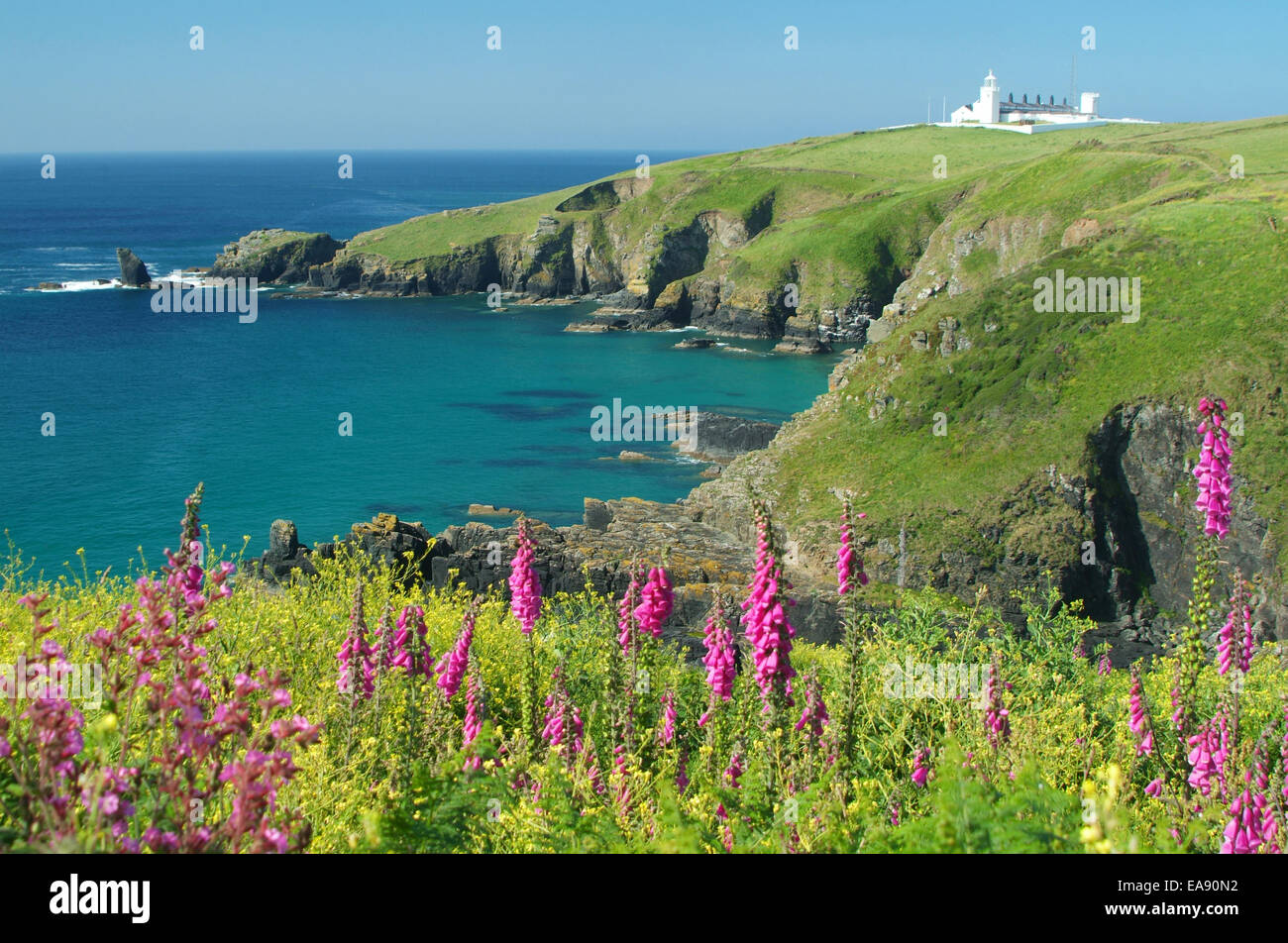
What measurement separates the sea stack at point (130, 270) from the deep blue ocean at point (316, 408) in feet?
16.3

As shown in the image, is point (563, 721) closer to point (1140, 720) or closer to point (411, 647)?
point (411, 647)

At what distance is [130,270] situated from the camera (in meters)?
134

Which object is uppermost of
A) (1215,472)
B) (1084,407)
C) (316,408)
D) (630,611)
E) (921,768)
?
(1215,472)

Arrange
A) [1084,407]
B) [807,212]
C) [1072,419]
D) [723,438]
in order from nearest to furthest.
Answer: [1072,419] < [1084,407] < [723,438] < [807,212]

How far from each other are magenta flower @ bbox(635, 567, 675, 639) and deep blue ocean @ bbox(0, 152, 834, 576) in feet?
137

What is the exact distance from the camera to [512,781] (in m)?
9.48

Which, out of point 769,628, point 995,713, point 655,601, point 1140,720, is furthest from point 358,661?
point 1140,720

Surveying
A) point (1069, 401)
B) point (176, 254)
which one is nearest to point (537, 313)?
point (176, 254)

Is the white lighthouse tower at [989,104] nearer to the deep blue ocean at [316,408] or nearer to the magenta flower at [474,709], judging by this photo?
the deep blue ocean at [316,408]

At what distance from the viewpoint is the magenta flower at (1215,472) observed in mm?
11367

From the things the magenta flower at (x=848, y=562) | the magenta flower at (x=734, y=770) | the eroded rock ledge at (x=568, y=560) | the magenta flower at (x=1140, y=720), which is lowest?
the eroded rock ledge at (x=568, y=560)

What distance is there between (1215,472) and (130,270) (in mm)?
145273

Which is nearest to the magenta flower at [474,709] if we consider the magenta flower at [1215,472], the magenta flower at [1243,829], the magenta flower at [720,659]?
the magenta flower at [720,659]
